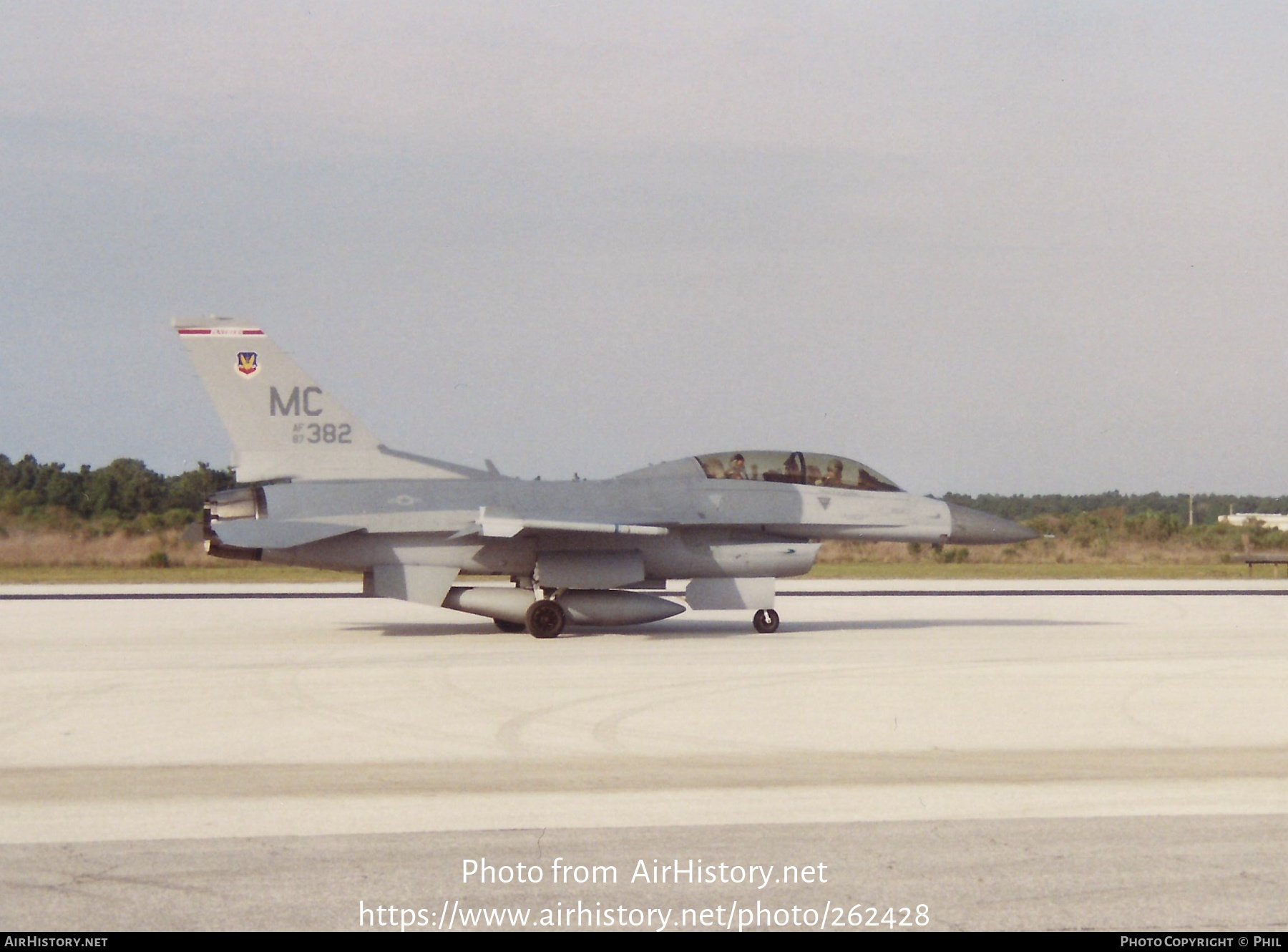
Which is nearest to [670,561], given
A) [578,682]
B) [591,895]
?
[578,682]

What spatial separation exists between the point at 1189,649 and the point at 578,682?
8467 mm

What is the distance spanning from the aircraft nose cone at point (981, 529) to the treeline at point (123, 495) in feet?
120

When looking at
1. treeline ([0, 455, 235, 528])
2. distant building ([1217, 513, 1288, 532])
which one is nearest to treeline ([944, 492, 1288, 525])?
distant building ([1217, 513, 1288, 532])

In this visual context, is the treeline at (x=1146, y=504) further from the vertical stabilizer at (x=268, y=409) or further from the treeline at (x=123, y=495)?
the vertical stabilizer at (x=268, y=409)

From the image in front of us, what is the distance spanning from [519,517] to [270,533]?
347 cm

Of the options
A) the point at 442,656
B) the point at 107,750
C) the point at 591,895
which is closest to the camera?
the point at 591,895

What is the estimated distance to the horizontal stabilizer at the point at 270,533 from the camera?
1820cm

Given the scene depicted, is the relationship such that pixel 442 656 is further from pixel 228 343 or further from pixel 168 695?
pixel 228 343

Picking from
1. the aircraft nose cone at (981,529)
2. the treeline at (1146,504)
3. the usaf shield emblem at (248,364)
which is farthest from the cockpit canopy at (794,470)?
the treeline at (1146,504)

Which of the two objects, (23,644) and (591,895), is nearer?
(591,895)

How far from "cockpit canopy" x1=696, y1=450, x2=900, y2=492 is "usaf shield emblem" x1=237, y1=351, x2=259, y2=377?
663 centimetres

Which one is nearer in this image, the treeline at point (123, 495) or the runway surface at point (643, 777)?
the runway surface at point (643, 777)

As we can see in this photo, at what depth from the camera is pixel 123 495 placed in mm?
56812

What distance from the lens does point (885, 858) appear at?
6.52 m
